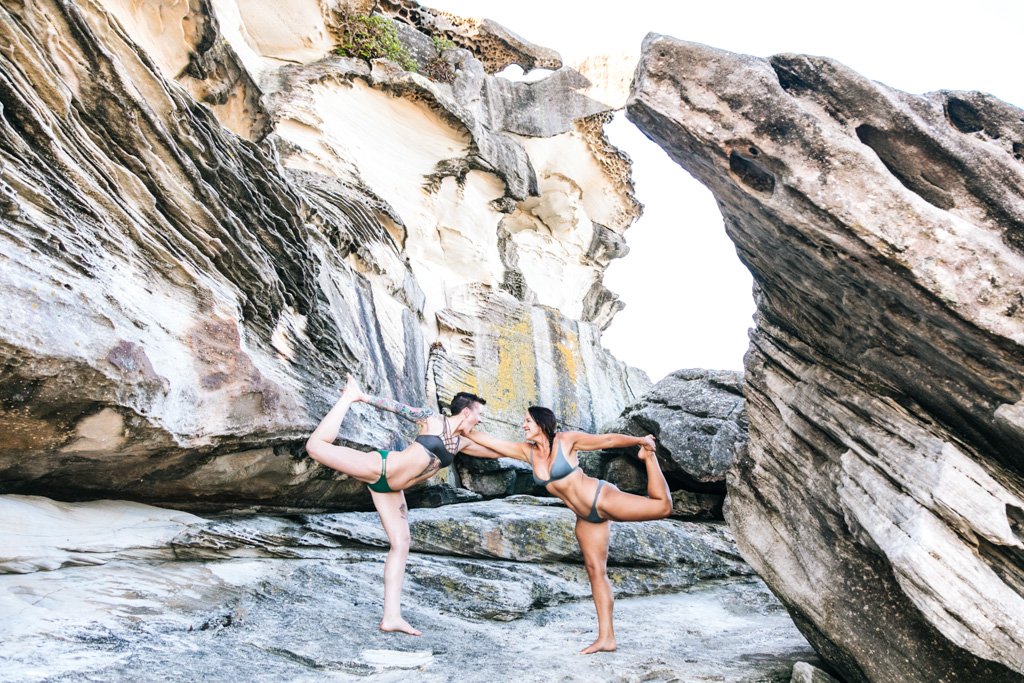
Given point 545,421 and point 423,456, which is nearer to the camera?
point 423,456

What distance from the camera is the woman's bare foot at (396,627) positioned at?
6.72 metres

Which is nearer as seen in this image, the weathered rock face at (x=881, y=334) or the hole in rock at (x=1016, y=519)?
the weathered rock face at (x=881, y=334)

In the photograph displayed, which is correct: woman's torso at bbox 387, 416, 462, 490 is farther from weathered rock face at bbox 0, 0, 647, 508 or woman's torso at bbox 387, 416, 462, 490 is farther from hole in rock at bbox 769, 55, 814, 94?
hole in rock at bbox 769, 55, 814, 94

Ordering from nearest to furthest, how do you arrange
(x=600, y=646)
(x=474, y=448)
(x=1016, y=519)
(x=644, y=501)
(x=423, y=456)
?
(x=1016, y=519) < (x=600, y=646) < (x=644, y=501) < (x=423, y=456) < (x=474, y=448)

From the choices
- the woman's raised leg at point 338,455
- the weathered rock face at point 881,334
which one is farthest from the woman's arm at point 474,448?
the weathered rock face at point 881,334

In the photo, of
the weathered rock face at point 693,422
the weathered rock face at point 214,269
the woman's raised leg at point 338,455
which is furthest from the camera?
the weathered rock face at point 693,422

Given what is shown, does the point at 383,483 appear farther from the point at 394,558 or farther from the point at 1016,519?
the point at 1016,519

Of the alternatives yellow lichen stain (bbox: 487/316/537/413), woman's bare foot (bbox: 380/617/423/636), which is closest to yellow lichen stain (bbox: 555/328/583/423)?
yellow lichen stain (bbox: 487/316/537/413)

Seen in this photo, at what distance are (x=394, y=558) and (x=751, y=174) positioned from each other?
485 centimetres

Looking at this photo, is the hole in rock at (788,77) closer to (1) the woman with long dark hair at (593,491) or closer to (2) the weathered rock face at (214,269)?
(1) the woman with long dark hair at (593,491)

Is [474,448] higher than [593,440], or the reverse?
[593,440]

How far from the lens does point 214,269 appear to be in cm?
811

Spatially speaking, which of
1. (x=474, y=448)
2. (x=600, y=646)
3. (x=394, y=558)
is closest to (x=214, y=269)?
(x=474, y=448)

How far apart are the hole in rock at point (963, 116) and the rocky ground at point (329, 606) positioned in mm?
5175
